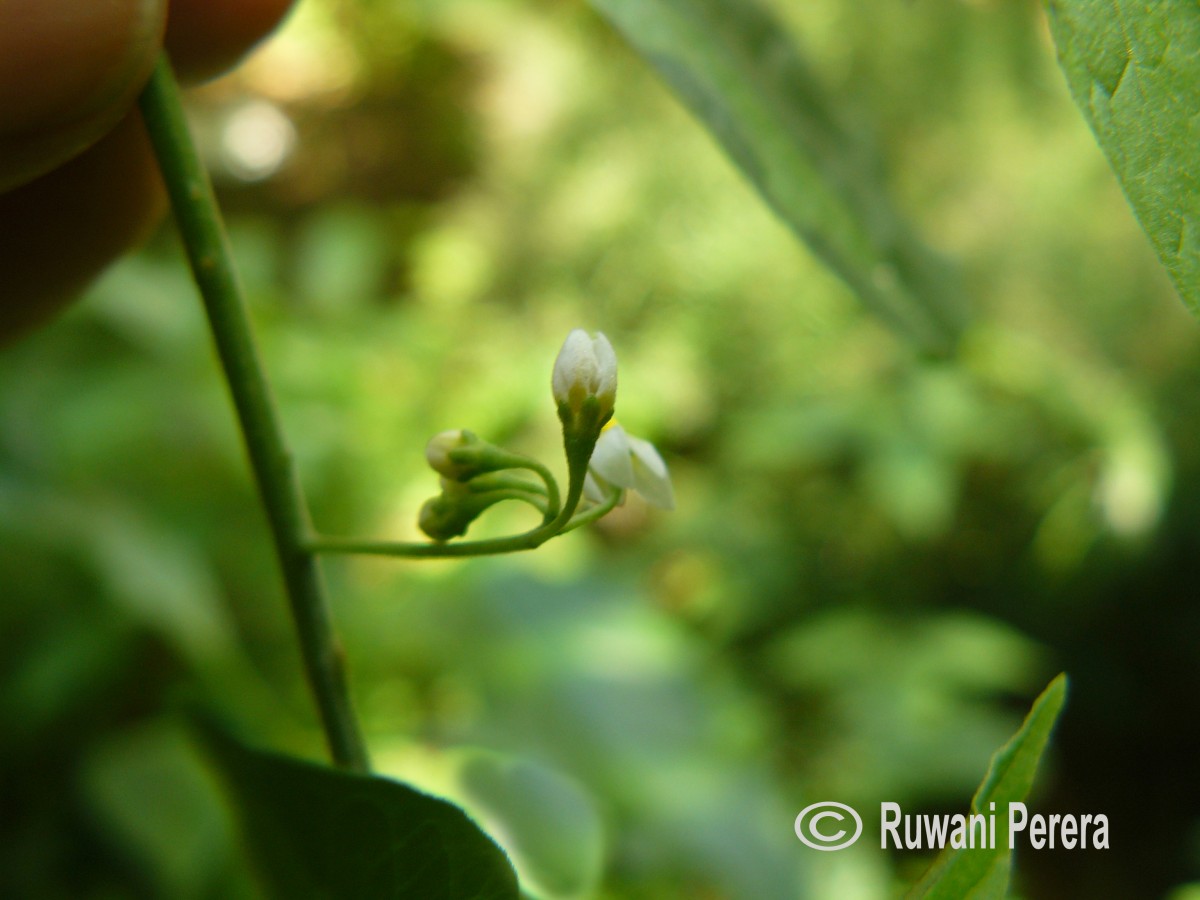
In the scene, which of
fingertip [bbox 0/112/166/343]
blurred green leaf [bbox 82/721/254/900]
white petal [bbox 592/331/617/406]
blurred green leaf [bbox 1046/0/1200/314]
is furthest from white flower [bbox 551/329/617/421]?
blurred green leaf [bbox 82/721/254/900]

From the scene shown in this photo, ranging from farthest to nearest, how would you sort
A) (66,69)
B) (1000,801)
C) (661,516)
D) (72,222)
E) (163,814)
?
(661,516) < (163,814) < (72,222) < (66,69) < (1000,801)

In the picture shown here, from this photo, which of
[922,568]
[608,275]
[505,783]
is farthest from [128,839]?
[608,275]

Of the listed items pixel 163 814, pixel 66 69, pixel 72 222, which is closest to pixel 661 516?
pixel 163 814

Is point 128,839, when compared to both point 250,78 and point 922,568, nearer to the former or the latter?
point 922,568

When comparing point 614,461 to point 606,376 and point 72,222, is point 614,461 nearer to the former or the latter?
point 606,376

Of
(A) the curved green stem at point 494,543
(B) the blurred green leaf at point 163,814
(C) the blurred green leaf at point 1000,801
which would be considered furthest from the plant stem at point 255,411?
(B) the blurred green leaf at point 163,814

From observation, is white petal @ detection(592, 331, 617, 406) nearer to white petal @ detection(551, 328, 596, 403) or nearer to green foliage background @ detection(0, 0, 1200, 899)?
white petal @ detection(551, 328, 596, 403)

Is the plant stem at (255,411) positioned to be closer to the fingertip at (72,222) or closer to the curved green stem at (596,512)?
the curved green stem at (596,512)
